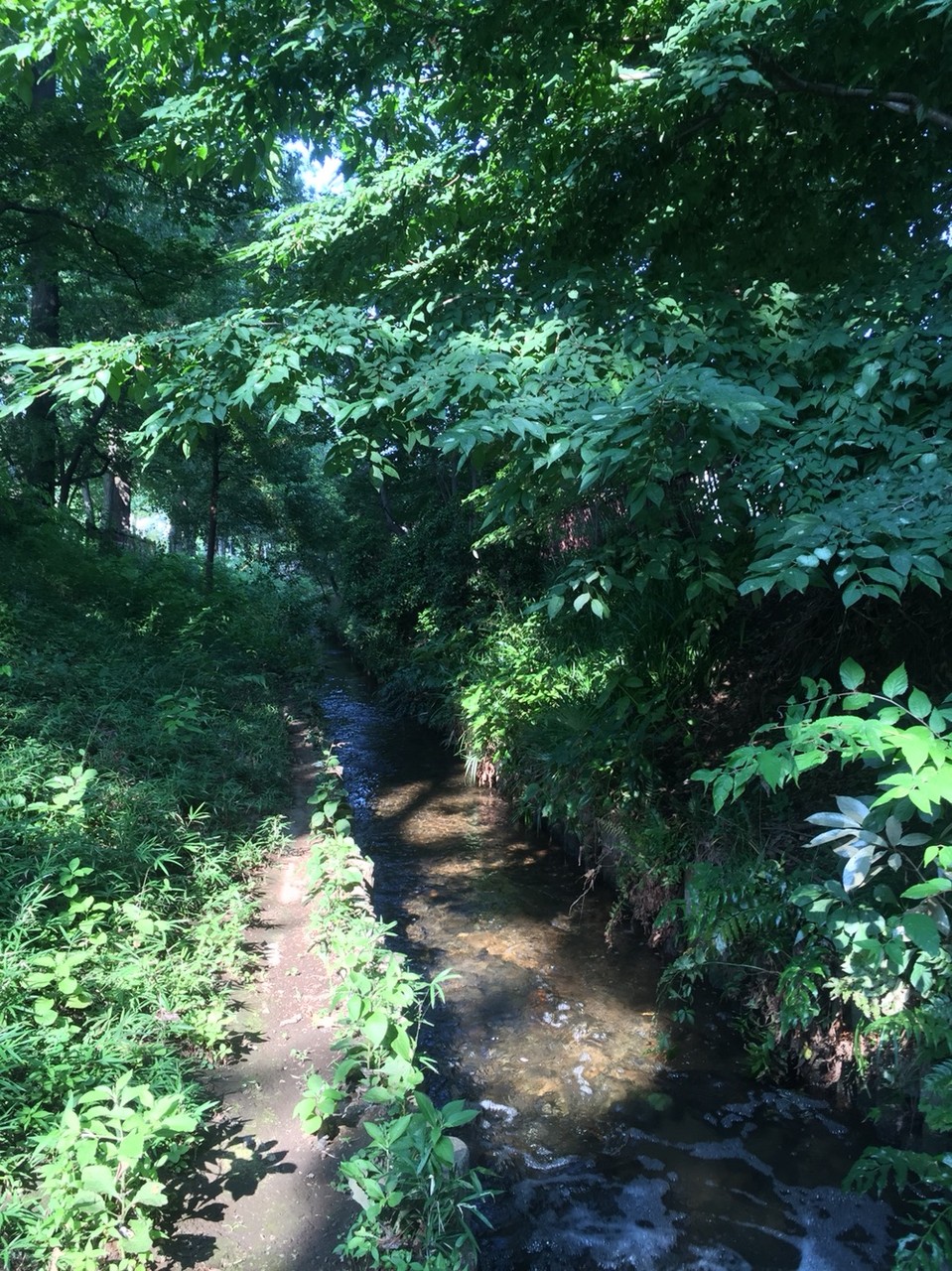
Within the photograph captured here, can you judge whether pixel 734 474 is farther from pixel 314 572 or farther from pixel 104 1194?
pixel 314 572

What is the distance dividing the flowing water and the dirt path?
2.10 ft

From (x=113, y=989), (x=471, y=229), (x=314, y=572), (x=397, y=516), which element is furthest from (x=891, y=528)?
(x=314, y=572)

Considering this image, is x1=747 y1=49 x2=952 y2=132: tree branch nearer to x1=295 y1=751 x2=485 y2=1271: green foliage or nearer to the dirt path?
x1=295 y1=751 x2=485 y2=1271: green foliage

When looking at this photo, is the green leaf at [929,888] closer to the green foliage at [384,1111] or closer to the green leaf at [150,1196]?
the green foliage at [384,1111]

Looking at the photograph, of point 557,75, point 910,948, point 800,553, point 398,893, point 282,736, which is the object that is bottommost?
point 398,893

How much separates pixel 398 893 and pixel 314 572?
18.9 metres

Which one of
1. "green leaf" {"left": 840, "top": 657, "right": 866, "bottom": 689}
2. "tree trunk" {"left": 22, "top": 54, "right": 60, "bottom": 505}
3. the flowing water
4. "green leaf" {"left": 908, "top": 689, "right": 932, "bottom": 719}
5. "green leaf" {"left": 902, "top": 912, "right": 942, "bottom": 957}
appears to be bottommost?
the flowing water

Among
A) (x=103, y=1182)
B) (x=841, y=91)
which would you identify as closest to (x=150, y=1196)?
(x=103, y=1182)

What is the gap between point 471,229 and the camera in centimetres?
427

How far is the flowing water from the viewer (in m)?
2.74

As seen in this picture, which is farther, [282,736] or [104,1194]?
[282,736]

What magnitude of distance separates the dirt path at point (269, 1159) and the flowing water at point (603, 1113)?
64 cm

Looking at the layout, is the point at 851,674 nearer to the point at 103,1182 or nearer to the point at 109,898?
the point at 103,1182


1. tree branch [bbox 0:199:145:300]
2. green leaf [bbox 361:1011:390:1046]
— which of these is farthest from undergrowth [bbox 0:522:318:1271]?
tree branch [bbox 0:199:145:300]
